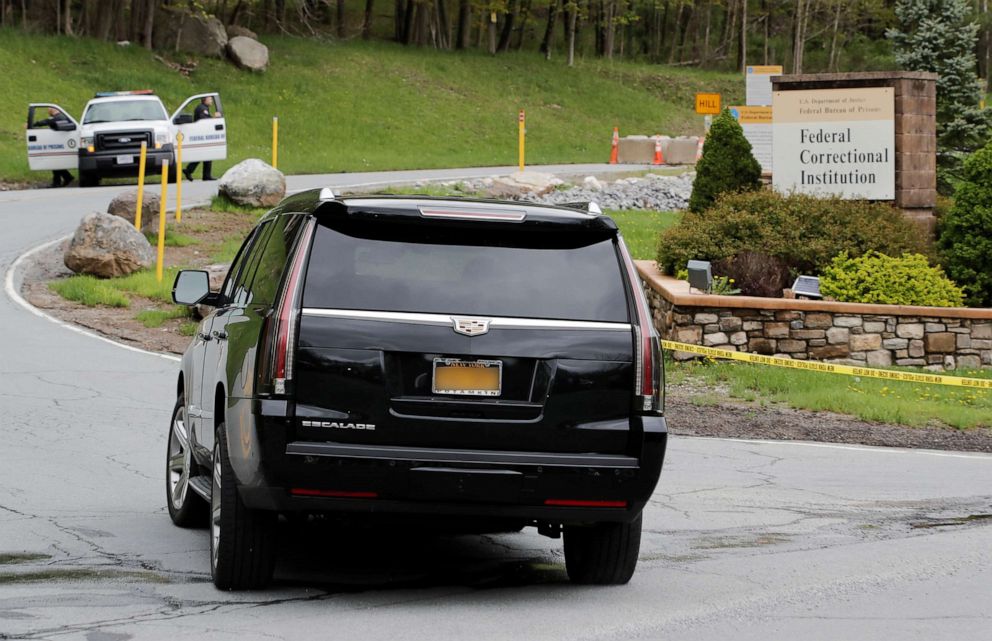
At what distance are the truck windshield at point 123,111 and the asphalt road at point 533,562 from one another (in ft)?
69.7

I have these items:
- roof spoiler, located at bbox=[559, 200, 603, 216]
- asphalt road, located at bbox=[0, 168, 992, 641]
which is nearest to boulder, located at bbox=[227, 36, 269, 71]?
asphalt road, located at bbox=[0, 168, 992, 641]

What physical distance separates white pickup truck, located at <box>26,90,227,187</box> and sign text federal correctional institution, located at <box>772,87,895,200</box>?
1587 centimetres

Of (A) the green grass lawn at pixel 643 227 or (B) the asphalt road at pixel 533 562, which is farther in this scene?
(A) the green grass lawn at pixel 643 227

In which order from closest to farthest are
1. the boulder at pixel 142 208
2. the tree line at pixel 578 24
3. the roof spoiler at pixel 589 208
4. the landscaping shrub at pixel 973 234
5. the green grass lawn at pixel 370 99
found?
the roof spoiler at pixel 589 208
the landscaping shrub at pixel 973 234
the boulder at pixel 142 208
the green grass lawn at pixel 370 99
the tree line at pixel 578 24

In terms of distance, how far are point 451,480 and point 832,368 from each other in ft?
32.4

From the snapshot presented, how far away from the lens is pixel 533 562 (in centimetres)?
806

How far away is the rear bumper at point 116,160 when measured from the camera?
32000 millimetres

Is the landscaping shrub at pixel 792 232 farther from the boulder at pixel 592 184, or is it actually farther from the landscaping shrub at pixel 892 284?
the boulder at pixel 592 184

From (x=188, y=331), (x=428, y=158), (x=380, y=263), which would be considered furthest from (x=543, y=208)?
(x=428, y=158)

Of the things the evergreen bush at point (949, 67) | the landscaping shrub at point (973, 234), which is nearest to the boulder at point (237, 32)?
the evergreen bush at point (949, 67)

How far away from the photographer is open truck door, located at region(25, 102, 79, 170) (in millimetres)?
32375

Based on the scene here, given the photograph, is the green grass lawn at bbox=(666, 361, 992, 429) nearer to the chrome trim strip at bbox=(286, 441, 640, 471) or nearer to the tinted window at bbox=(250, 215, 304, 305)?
the tinted window at bbox=(250, 215, 304, 305)

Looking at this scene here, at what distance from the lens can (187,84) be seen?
50.7 metres

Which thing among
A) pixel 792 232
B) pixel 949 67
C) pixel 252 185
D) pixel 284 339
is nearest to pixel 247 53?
pixel 252 185
